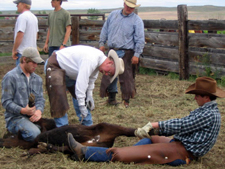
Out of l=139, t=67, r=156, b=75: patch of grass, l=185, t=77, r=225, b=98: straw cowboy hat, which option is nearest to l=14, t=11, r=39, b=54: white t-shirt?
l=185, t=77, r=225, b=98: straw cowboy hat

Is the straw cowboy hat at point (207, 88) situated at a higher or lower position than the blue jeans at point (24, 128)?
higher

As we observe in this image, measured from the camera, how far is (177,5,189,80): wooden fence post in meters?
8.85

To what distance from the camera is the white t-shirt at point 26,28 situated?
18.9 ft

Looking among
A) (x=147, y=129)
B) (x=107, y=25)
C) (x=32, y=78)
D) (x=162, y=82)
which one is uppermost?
(x=107, y=25)

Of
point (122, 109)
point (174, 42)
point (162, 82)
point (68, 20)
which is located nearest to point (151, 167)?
point (122, 109)

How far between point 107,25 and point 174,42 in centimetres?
317

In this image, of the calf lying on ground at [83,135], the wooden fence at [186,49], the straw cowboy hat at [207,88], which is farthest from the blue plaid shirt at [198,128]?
the wooden fence at [186,49]

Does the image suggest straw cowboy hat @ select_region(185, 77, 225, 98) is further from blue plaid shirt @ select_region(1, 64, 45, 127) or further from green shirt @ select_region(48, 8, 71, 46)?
green shirt @ select_region(48, 8, 71, 46)

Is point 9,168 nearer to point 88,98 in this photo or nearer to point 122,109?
point 88,98

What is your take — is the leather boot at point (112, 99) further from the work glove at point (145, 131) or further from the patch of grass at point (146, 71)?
the patch of grass at point (146, 71)

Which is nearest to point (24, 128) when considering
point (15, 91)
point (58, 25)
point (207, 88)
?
point (15, 91)

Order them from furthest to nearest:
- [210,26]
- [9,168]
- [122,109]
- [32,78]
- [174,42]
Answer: [174,42]
[210,26]
[122,109]
[32,78]
[9,168]

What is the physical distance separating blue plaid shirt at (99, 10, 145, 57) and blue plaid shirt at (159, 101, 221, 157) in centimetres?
305

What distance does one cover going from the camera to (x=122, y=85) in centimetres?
653
